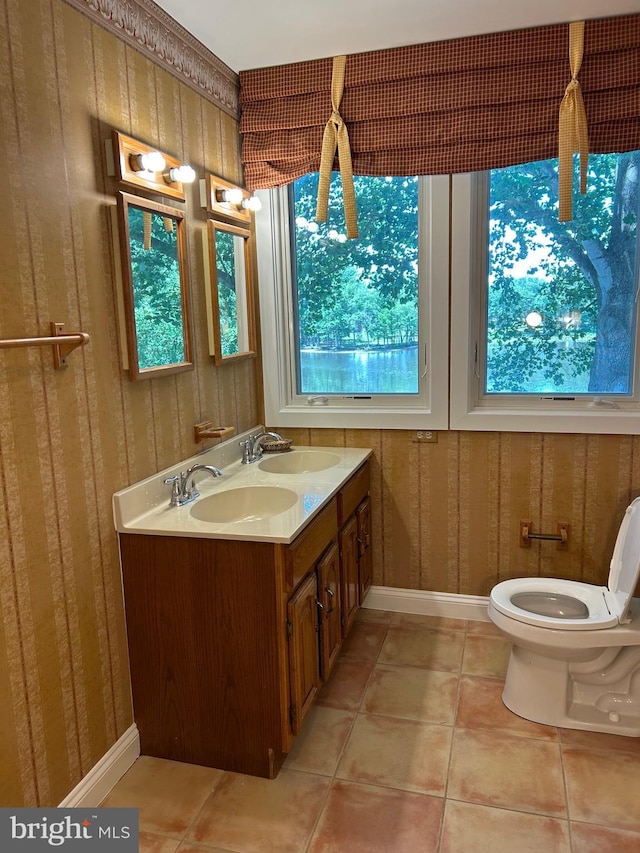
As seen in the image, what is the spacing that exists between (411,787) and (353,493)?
1085 millimetres

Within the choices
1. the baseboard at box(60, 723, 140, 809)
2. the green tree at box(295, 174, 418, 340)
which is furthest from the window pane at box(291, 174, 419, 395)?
the baseboard at box(60, 723, 140, 809)

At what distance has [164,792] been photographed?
1950mm

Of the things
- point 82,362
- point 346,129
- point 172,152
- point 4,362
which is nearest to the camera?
point 4,362

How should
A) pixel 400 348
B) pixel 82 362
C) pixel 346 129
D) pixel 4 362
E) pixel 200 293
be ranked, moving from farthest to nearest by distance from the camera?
Answer: 1. pixel 400 348
2. pixel 346 129
3. pixel 200 293
4. pixel 82 362
5. pixel 4 362

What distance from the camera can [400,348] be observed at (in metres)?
2.93

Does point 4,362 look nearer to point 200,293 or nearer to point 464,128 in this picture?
point 200,293

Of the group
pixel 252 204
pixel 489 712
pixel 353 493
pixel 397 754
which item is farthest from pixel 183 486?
pixel 489 712

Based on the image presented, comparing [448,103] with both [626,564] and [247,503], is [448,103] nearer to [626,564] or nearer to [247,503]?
[247,503]

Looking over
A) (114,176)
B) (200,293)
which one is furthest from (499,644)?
(114,176)

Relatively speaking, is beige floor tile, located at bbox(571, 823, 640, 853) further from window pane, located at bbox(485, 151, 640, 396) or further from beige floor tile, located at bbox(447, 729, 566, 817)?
window pane, located at bbox(485, 151, 640, 396)

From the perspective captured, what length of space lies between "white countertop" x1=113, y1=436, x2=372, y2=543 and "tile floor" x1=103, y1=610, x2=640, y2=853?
784mm

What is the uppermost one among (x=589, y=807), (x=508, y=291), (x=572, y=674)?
(x=508, y=291)

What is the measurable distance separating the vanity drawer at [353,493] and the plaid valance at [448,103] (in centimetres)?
125

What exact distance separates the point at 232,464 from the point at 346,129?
1.44m
